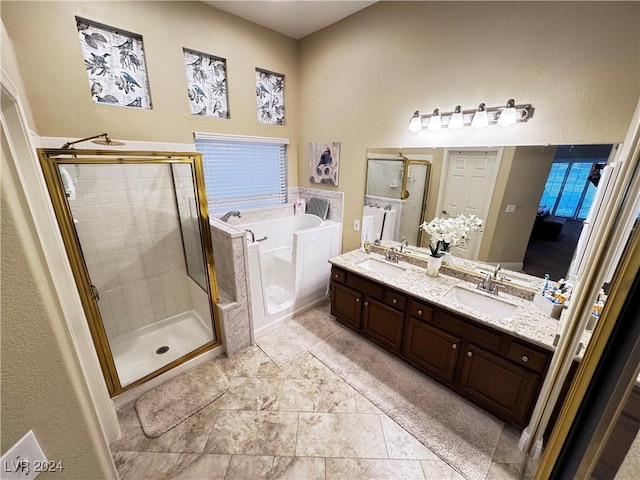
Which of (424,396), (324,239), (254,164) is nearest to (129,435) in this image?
(424,396)

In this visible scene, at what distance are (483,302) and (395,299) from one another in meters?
0.68

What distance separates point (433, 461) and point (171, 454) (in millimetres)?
1642

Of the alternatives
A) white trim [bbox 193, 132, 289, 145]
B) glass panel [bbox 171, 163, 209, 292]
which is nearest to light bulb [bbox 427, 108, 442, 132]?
white trim [bbox 193, 132, 289, 145]

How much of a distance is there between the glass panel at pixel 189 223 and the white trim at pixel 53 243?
880 mm

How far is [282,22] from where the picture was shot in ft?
9.16

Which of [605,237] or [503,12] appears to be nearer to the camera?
[605,237]

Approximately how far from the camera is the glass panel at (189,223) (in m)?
2.21

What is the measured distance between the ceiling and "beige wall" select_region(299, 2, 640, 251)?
0.10 metres

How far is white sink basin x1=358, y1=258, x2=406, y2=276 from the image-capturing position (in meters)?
2.55

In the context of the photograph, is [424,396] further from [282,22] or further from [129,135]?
[282,22]

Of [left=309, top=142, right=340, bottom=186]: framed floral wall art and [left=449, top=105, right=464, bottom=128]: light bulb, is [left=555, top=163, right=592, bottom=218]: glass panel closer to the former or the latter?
[left=449, top=105, right=464, bottom=128]: light bulb

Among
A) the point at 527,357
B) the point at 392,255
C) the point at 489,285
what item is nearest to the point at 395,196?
the point at 392,255

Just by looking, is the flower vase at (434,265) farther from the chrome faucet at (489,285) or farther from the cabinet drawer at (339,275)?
the cabinet drawer at (339,275)

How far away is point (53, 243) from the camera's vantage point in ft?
4.62
